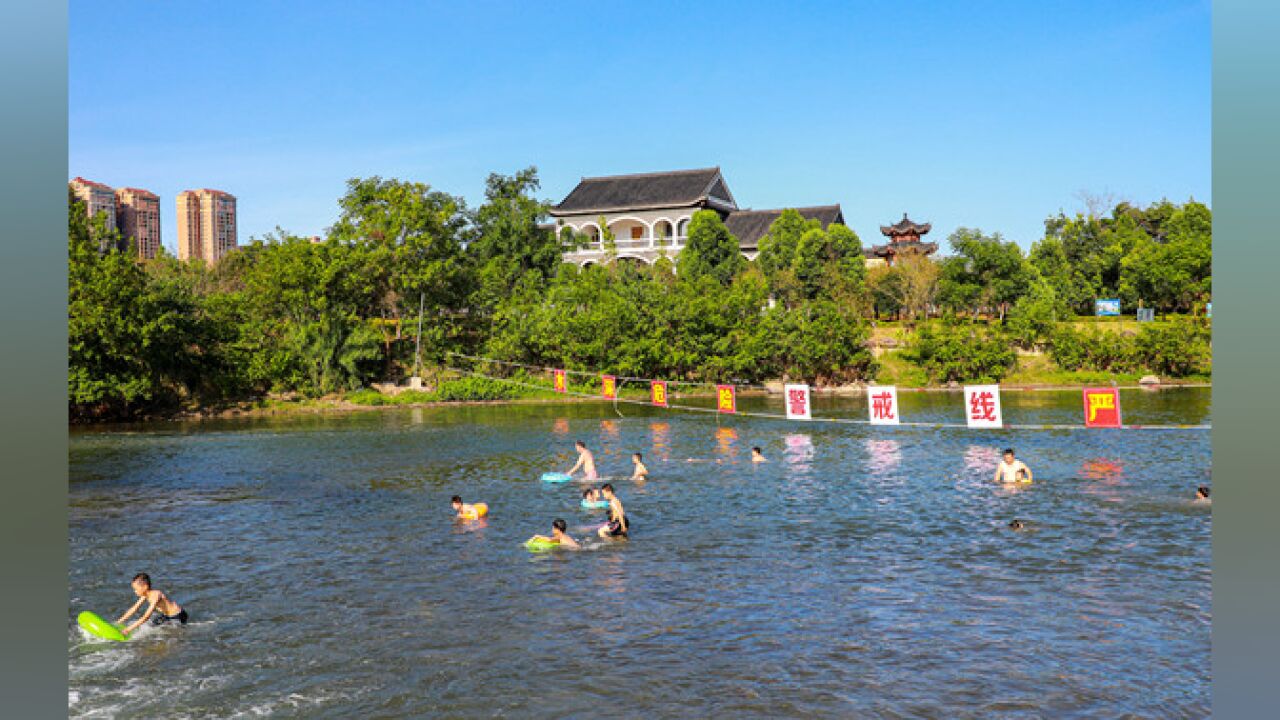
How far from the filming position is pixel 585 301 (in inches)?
1953

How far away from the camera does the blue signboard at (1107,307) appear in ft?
169

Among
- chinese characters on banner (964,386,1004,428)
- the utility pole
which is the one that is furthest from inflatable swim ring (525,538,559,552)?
the utility pole

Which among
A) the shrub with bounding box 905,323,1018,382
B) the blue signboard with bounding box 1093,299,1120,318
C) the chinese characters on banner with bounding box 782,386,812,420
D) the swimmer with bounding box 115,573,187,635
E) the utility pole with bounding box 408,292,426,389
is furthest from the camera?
the blue signboard with bounding box 1093,299,1120,318

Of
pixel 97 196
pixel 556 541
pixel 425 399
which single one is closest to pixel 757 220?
pixel 425 399

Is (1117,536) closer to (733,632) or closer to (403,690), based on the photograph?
(733,632)

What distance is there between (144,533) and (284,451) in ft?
38.6

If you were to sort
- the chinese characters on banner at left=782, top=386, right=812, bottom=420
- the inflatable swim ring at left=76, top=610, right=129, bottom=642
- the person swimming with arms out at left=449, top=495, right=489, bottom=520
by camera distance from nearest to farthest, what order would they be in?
the inflatable swim ring at left=76, top=610, right=129, bottom=642 → the person swimming with arms out at left=449, top=495, right=489, bottom=520 → the chinese characters on banner at left=782, top=386, right=812, bottom=420

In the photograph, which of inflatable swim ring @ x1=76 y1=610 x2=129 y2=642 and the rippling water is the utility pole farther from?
inflatable swim ring @ x1=76 y1=610 x2=129 y2=642

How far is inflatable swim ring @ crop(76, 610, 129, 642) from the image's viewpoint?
1238 cm

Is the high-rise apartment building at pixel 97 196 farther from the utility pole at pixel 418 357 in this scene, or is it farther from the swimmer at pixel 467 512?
the swimmer at pixel 467 512

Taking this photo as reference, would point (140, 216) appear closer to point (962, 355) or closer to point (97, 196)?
point (97, 196)

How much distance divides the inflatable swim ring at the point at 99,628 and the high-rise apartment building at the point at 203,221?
111702 mm

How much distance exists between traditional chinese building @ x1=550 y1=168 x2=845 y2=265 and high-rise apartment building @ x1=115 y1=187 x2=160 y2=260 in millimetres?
66784
